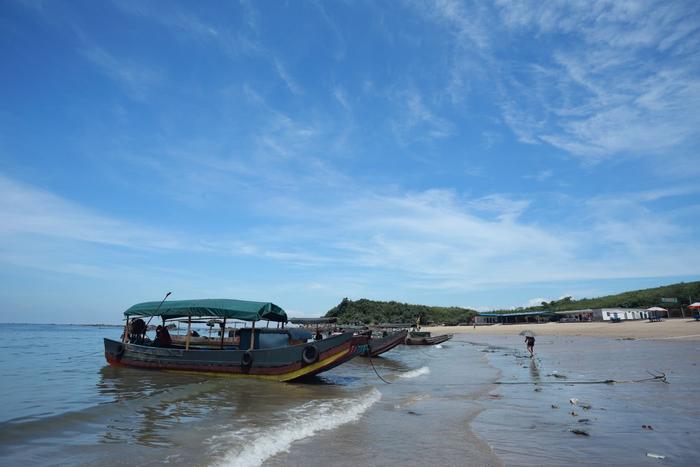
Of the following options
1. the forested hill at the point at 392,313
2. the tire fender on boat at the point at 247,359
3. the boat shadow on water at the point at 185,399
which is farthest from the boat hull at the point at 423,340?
the forested hill at the point at 392,313

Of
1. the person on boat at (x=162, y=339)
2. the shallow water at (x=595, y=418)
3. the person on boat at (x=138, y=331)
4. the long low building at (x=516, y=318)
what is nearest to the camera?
the shallow water at (x=595, y=418)

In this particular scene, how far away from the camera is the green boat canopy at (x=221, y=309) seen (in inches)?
616

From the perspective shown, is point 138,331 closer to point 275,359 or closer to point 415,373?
point 275,359

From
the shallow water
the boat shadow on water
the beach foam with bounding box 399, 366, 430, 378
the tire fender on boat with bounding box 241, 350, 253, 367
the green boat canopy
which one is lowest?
the beach foam with bounding box 399, 366, 430, 378

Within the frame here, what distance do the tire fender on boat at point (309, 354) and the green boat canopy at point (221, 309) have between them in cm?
211

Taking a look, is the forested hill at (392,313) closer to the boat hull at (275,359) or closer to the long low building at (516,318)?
the long low building at (516,318)

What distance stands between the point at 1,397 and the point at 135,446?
29.2 feet

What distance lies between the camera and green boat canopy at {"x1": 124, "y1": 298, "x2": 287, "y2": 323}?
616 inches

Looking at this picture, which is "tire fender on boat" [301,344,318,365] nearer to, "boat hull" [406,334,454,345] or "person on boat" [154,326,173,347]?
"person on boat" [154,326,173,347]

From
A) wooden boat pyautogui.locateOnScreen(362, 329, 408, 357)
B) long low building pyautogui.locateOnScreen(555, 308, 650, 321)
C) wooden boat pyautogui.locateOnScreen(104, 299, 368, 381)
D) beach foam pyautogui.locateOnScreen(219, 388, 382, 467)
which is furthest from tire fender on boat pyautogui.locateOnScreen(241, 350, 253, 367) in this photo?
long low building pyautogui.locateOnScreen(555, 308, 650, 321)

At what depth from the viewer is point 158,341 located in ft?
62.9

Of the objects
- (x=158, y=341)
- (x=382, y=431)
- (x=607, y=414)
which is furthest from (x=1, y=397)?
(x=607, y=414)

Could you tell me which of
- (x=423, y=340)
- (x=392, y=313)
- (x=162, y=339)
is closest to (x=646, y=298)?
(x=392, y=313)

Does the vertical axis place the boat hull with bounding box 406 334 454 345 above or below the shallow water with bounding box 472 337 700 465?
above
